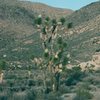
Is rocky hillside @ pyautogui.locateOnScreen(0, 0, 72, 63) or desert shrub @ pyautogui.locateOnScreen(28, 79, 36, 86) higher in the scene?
rocky hillside @ pyautogui.locateOnScreen(0, 0, 72, 63)

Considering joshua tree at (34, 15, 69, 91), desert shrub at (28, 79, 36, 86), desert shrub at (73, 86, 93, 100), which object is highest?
joshua tree at (34, 15, 69, 91)

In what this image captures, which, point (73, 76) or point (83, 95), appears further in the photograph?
point (73, 76)

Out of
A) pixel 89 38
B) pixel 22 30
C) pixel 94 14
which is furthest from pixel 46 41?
pixel 22 30

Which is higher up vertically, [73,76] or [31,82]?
[73,76]

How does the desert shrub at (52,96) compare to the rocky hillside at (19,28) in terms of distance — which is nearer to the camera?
the desert shrub at (52,96)

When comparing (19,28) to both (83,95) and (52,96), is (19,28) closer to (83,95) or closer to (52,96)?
(52,96)

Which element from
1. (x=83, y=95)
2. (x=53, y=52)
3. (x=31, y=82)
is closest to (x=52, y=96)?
(x=83, y=95)

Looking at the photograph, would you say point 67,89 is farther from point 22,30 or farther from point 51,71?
point 22,30

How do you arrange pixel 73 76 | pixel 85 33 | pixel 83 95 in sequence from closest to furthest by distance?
pixel 83 95 < pixel 73 76 < pixel 85 33

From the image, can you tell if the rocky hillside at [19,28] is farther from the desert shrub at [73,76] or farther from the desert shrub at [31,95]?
the desert shrub at [31,95]

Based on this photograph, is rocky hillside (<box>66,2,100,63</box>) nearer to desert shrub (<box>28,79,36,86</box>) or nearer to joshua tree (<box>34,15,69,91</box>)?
desert shrub (<box>28,79,36,86</box>)

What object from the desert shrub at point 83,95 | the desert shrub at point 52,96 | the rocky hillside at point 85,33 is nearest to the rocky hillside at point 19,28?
the rocky hillside at point 85,33

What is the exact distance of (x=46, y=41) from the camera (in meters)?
45.3

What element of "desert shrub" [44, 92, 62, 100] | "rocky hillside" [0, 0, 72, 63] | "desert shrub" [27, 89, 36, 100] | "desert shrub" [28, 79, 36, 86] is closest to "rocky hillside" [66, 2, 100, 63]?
"rocky hillside" [0, 0, 72, 63]
